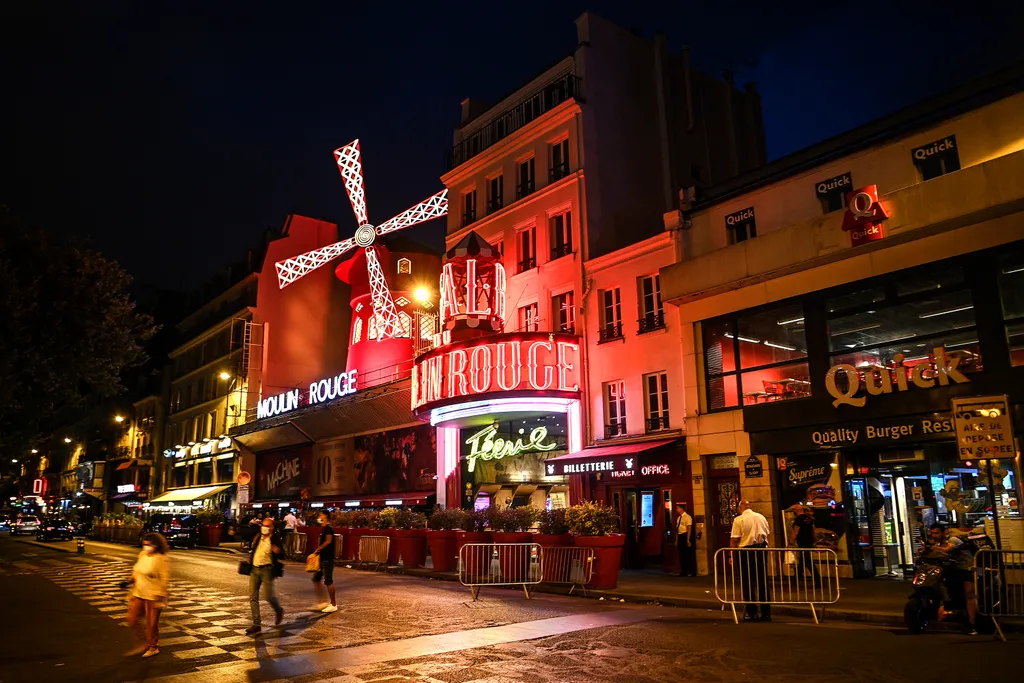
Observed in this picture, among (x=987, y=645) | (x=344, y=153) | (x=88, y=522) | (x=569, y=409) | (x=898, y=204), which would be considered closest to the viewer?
(x=987, y=645)

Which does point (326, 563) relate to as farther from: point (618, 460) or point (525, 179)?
point (525, 179)

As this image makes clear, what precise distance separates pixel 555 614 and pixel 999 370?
31.7ft

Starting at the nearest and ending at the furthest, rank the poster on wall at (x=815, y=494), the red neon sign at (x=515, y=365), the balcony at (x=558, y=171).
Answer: the poster on wall at (x=815, y=494) < the red neon sign at (x=515, y=365) < the balcony at (x=558, y=171)

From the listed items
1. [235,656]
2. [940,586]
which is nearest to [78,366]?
[235,656]

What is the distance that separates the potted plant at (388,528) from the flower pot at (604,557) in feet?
26.8

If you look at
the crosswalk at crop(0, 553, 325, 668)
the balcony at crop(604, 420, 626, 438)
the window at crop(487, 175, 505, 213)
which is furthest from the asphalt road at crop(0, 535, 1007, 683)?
the window at crop(487, 175, 505, 213)

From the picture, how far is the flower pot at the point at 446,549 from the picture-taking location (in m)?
19.8

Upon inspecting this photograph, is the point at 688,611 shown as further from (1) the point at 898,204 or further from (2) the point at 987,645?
(1) the point at 898,204

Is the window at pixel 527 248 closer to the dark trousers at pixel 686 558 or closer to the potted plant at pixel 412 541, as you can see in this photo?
the potted plant at pixel 412 541

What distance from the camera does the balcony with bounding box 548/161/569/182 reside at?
26.2 metres

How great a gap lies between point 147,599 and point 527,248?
19.4m

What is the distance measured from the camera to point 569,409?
23984mm

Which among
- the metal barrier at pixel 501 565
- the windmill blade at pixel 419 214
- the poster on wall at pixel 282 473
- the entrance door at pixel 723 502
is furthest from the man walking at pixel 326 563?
the poster on wall at pixel 282 473

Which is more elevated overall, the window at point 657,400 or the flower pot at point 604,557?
the window at point 657,400
